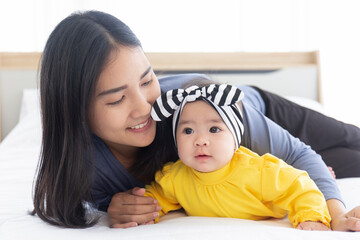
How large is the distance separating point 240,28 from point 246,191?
212cm

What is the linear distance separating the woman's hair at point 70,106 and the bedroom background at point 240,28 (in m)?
1.80

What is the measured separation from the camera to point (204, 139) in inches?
40.3

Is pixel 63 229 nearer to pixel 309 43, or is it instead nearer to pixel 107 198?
pixel 107 198

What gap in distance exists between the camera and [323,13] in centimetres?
303

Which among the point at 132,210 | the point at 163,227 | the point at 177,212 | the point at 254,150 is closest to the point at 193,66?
the point at 254,150

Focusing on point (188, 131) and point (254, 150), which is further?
point (254, 150)

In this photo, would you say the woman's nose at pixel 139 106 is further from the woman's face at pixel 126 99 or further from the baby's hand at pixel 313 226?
the baby's hand at pixel 313 226

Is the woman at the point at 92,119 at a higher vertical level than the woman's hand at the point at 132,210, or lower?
higher

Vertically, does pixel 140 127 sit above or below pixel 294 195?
above

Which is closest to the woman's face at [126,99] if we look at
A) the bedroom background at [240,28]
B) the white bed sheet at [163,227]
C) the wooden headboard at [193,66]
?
the white bed sheet at [163,227]

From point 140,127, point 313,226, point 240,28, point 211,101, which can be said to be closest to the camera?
point 313,226

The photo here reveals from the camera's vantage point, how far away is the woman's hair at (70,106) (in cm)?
107

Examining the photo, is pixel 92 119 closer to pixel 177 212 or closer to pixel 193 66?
pixel 177 212

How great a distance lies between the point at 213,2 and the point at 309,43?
796 millimetres
